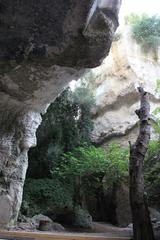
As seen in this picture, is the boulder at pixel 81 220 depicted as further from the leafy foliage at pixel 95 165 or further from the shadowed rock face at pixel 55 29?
the shadowed rock face at pixel 55 29

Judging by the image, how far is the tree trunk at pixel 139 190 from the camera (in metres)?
4.24

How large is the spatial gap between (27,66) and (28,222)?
15.7 ft

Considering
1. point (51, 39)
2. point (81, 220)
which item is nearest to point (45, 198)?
point (81, 220)

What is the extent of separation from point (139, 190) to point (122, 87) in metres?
12.0

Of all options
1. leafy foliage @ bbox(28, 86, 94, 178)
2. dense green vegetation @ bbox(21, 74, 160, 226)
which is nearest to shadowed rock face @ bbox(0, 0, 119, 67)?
dense green vegetation @ bbox(21, 74, 160, 226)

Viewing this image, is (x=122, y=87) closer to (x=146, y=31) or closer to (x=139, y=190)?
(x=146, y=31)

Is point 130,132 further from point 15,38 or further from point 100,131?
point 15,38

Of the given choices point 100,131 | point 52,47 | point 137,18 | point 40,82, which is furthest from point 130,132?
point 52,47

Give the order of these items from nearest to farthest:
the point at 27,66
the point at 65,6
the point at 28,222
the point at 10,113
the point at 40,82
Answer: the point at 65,6
the point at 27,66
the point at 40,82
the point at 10,113
the point at 28,222

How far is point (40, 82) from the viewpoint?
5395 mm

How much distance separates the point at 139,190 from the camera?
456 centimetres

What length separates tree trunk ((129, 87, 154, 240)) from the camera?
424 centimetres

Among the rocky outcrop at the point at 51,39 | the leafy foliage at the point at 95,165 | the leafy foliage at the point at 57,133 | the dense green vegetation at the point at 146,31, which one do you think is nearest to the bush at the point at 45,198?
the leafy foliage at the point at 95,165

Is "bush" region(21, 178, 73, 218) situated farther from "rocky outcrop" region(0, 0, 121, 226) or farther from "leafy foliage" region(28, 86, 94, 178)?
"rocky outcrop" region(0, 0, 121, 226)
